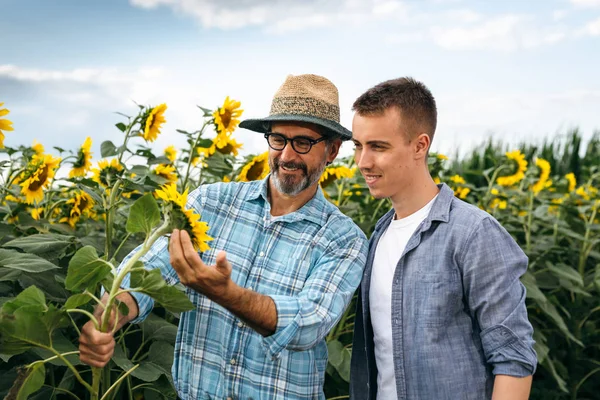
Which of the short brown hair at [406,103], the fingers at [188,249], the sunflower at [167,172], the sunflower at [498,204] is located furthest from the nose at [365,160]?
the sunflower at [498,204]

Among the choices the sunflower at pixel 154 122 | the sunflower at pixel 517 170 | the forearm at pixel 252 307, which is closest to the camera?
the forearm at pixel 252 307

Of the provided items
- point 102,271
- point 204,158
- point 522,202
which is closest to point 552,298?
point 522,202

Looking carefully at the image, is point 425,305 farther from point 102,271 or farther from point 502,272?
point 102,271

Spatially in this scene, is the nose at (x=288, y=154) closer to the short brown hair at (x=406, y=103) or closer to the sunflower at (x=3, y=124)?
the short brown hair at (x=406, y=103)

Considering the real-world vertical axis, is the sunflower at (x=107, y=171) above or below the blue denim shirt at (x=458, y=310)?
above

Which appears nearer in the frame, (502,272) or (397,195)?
(502,272)

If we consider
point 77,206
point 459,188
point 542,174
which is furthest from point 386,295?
point 542,174

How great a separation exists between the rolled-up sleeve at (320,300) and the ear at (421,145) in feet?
0.97

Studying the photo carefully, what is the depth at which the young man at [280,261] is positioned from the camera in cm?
182

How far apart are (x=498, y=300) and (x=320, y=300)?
0.44 metres

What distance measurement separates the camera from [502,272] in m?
1.72

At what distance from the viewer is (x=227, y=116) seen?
3018mm

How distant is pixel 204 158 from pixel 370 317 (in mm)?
1280

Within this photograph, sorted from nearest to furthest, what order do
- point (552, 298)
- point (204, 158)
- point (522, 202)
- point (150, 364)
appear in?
point (150, 364)
point (204, 158)
point (552, 298)
point (522, 202)
